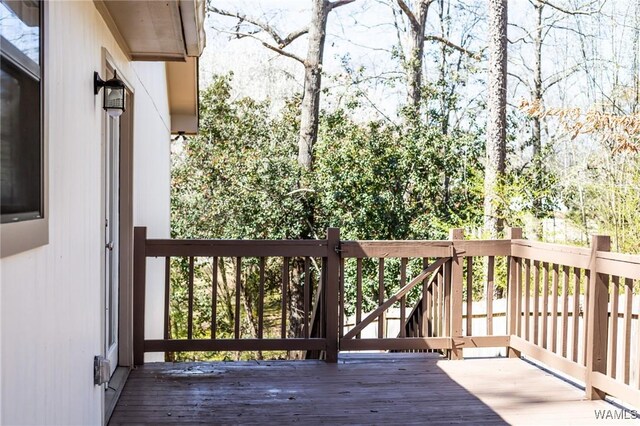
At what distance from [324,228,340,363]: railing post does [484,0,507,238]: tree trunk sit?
5618 mm

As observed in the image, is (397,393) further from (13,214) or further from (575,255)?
(13,214)

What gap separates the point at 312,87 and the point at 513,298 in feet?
26.3

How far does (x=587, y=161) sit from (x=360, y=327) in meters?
7.03

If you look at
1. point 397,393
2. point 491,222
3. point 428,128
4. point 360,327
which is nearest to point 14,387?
point 397,393

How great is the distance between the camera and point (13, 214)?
1.96 meters

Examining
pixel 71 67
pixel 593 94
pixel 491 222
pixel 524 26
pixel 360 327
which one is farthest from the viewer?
pixel 524 26

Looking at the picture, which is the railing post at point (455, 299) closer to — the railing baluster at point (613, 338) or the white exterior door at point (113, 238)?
the railing baluster at point (613, 338)

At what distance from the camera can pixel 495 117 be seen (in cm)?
1105

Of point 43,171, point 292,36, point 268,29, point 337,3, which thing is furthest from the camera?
point 268,29

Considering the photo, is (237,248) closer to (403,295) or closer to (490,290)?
(403,295)

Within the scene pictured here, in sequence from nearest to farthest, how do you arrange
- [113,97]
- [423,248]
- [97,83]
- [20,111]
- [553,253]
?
1. [20,111]
2. [97,83]
3. [113,97]
4. [553,253]
5. [423,248]

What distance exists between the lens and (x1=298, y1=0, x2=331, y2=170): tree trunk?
1262 cm

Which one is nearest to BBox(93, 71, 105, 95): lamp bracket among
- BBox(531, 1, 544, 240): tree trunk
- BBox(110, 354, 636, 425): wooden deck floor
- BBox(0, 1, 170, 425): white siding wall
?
BBox(0, 1, 170, 425): white siding wall

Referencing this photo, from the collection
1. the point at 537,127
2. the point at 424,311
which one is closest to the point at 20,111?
the point at 424,311
